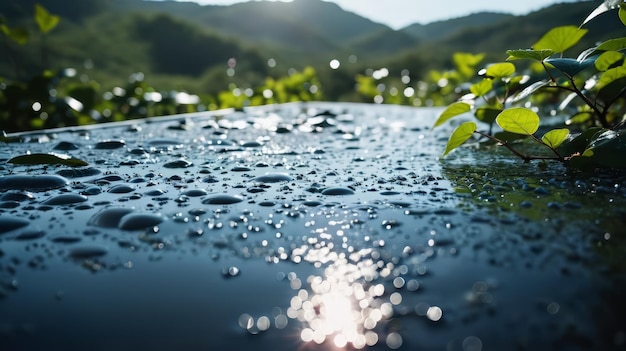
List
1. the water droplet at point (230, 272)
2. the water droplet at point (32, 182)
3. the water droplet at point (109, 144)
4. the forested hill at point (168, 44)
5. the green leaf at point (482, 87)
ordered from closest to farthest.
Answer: the water droplet at point (230, 272), the water droplet at point (32, 182), the green leaf at point (482, 87), the water droplet at point (109, 144), the forested hill at point (168, 44)

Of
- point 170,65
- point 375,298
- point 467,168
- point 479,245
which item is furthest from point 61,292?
point 170,65

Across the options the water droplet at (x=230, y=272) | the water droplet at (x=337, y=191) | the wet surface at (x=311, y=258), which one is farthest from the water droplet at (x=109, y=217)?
the water droplet at (x=337, y=191)

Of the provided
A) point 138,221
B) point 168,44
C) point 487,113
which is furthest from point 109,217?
point 168,44

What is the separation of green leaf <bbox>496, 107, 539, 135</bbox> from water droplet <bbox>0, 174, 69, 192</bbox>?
0.96 metres

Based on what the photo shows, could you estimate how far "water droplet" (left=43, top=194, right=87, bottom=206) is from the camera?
0.90 meters

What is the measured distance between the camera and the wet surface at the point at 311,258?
0.49 meters

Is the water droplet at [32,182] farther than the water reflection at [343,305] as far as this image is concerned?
Yes

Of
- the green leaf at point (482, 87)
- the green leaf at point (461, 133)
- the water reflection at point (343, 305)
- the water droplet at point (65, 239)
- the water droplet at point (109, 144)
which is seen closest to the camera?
the water reflection at point (343, 305)

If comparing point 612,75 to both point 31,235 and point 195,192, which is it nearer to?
point 195,192

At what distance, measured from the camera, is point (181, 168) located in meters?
1.24

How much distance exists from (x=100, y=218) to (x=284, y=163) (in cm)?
57

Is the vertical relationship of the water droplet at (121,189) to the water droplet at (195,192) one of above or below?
above

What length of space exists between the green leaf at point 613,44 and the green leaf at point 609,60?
0.10 metres

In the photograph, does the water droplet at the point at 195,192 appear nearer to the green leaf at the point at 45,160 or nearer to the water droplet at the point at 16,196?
the water droplet at the point at 16,196
